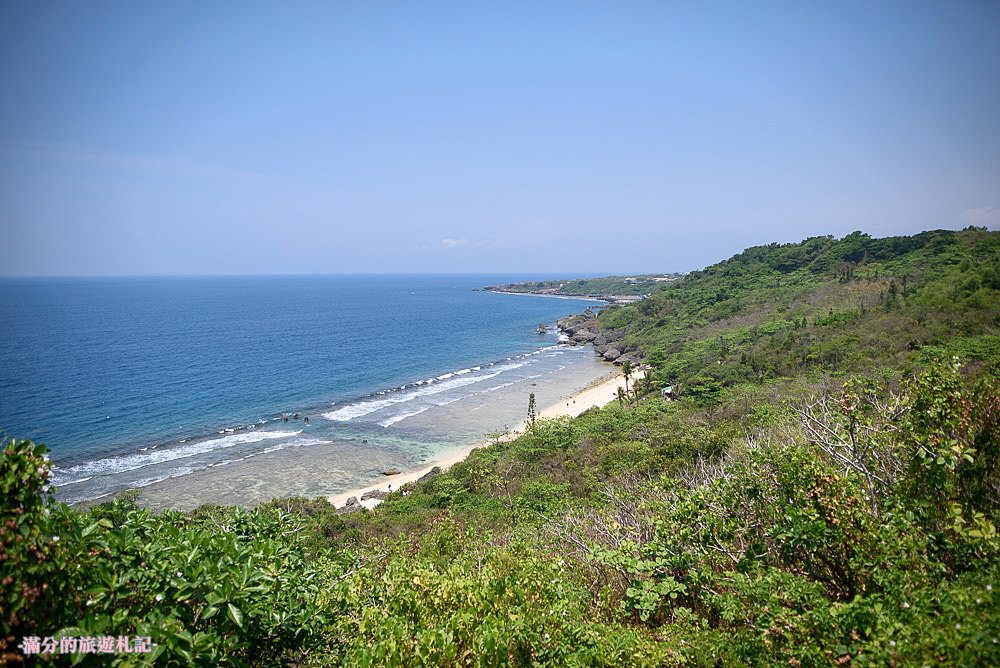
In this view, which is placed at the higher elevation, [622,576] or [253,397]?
[622,576]

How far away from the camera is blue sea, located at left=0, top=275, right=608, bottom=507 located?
28781mm

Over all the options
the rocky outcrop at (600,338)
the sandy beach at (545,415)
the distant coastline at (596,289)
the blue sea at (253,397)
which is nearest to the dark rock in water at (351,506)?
the sandy beach at (545,415)

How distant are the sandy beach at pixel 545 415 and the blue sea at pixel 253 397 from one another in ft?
3.89

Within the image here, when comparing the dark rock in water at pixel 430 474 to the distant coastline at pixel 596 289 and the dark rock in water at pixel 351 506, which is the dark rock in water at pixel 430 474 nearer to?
the dark rock in water at pixel 351 506

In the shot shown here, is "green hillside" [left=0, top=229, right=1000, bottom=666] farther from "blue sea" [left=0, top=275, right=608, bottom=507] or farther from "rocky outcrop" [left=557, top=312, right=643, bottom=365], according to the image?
"rocky outcrop" [left=557, top=312, right=643, bottom=365]

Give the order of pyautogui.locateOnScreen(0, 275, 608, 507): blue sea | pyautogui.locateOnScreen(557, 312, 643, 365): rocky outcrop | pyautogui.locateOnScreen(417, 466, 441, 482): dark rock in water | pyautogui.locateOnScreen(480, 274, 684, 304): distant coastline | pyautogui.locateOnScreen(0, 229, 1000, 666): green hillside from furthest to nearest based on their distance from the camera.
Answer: pyautogui.locateOnScreen(480, 274, 684, 304): distant coastline, pyautogui.locateOnScreen(557, 312, 643, 365): rocky outcrop, pyautogui.locateOnScreen(0, 275, 608, 507): blue sea, pyautogui.locateOnScreen(417, 466, 441, 482): dark rock in water, pyautogui.locateOnScreen(0, 229, 1000, 666): green hillside

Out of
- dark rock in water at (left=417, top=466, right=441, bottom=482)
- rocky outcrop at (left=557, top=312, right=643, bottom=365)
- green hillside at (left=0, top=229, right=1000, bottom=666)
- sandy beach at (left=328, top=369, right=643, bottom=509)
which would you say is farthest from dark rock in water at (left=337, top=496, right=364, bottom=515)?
rocky outcrop at (left=557, top=312, right=643, bottom=365)

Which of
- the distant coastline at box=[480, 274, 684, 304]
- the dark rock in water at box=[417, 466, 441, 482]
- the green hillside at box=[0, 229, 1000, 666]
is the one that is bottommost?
the dark rock in water at box=[417, 466, 441, 482]

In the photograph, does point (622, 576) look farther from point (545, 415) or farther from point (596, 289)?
point (596, 289)

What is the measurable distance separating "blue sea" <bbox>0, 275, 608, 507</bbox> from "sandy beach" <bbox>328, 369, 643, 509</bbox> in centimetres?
119

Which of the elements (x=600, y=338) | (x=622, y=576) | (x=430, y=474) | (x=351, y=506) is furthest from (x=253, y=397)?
(x=600, y=338)

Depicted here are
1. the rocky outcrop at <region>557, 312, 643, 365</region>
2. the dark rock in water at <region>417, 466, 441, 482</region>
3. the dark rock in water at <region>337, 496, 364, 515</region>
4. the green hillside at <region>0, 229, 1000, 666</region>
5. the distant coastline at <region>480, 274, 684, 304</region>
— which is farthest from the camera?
the distant coastline at <region>480, 274, 684, 304</region>

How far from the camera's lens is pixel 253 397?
141 ft

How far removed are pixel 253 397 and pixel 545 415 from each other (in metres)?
26.2
